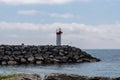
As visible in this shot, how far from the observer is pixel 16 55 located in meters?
60.2

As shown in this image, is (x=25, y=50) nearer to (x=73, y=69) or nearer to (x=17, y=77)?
(x=73, y=69)

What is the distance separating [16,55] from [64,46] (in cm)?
961

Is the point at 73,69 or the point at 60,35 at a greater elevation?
the point at 60,35

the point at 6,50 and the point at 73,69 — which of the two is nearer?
the point at 73,69

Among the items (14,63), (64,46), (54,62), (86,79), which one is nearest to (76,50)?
(64,46)

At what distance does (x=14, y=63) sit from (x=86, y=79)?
43180mm

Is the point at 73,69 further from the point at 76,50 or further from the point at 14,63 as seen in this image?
the point at 76,50

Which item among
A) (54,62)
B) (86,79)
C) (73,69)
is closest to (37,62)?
(54,62)

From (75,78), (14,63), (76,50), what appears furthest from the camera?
(76,50)

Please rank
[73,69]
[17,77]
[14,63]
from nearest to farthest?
[17,77] → [73,69] → [14,63]

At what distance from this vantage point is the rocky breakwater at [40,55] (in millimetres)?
59062

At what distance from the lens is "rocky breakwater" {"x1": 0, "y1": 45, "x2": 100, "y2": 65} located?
59062 millimetres

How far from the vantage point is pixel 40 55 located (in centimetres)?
6094

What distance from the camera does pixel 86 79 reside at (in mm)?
14797
